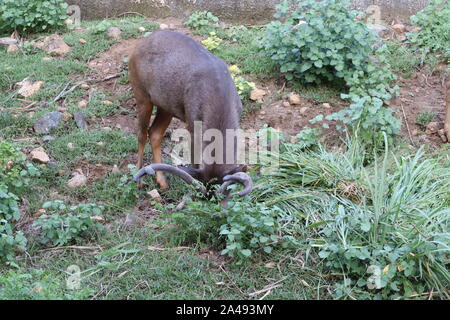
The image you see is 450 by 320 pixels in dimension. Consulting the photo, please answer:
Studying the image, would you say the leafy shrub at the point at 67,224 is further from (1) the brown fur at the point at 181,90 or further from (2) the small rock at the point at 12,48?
(2) the small rock at the point at 12,48

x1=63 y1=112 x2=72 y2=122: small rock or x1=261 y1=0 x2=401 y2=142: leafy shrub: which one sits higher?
x1=261 y1=0 x2=401 y2=142: leafy shrub

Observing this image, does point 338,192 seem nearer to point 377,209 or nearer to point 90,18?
point 377,209

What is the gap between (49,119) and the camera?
319 inches

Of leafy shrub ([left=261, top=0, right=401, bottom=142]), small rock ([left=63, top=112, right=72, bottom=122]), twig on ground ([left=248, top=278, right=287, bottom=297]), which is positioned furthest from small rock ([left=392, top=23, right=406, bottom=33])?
twig on ground ([left=248, top=278, right=287, bottom=297])

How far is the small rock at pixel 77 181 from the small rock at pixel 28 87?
1.84 meters

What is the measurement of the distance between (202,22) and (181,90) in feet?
9.77

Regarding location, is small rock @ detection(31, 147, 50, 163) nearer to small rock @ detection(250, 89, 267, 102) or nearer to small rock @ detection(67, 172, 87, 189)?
small rock @ detection(67, 172, 87, 189)

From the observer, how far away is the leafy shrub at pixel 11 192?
584 centimetres

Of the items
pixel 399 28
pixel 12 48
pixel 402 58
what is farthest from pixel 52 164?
pixel 399 28

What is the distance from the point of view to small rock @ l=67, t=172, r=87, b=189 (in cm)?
719

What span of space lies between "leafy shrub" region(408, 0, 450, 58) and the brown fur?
3674 mm

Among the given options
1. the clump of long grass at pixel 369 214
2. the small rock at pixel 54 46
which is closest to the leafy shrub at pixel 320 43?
the clump of long grass at pixel 369 214

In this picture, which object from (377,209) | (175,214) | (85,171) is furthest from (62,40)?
(377,209)

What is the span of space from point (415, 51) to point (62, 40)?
4845 millimetres
